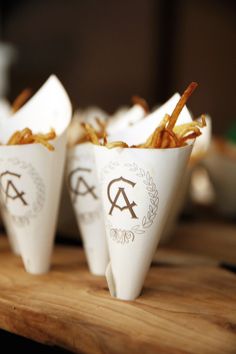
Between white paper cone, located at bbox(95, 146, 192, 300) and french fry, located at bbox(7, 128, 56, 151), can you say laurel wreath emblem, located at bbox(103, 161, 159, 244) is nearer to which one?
white paper cone, located at bbox(95, 146, 192, 300)

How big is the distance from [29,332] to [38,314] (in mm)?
39

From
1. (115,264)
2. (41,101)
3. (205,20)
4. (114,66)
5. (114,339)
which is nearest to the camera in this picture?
(114,339)

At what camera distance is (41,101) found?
3.65ft

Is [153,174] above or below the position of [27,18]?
above

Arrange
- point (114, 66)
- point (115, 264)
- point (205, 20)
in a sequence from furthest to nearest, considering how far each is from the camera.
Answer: point (114, 66)
point (205, 20)
point (115, 264)

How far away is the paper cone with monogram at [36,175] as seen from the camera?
97 cm

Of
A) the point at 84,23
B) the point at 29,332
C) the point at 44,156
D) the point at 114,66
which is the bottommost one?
the point at 114,66

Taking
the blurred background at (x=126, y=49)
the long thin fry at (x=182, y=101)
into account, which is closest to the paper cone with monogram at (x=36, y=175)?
the long thin fry at (x=182, y=101)

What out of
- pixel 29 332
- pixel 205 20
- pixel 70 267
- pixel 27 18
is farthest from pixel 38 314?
pixel 27 18

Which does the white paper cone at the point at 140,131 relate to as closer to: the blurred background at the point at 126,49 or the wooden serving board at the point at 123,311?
the wooden serving board at the point at 123,311

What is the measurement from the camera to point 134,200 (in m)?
0.86

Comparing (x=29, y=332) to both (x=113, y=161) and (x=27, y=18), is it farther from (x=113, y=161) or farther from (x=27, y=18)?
(x=27, y=18)

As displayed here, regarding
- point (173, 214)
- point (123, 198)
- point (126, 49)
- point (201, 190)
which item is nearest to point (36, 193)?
point (123, 198)

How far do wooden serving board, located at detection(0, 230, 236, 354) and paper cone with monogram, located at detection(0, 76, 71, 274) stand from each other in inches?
3.1
